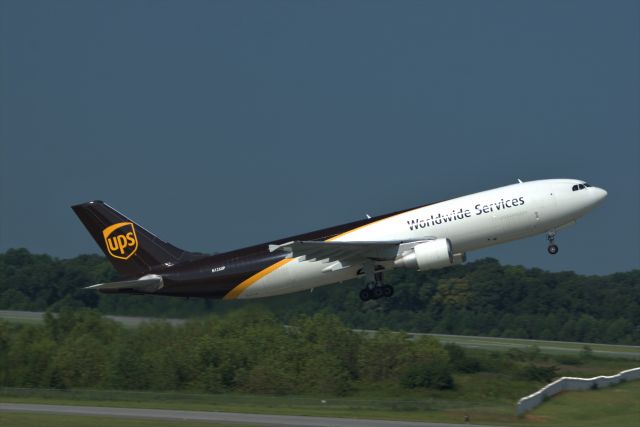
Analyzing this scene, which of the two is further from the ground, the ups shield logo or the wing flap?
the ups shield logo

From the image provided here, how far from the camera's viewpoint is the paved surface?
45.6 m

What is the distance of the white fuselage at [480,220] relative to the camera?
56.1m

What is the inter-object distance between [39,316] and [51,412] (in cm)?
6031

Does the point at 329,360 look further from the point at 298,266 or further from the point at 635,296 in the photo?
the point at 635,296

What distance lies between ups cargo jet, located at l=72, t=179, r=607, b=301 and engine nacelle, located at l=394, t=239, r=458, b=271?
1.9 inches

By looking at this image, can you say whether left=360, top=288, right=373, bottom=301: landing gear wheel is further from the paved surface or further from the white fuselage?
the paved surface

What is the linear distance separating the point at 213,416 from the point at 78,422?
5.83m

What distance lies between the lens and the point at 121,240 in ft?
205

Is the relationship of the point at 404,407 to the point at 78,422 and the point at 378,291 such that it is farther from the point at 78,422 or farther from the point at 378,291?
the point at 78,422

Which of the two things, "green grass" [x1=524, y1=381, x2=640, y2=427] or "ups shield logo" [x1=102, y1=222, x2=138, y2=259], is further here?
"ups shield logo" [x1=102, y1=222, x2=138, y2=259]

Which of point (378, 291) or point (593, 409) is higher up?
point (378, 291)

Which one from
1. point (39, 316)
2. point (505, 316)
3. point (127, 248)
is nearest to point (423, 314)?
point (505, 316)

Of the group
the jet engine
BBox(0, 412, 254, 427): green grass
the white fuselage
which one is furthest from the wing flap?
BBox(0, 412, 254, 427): green grass

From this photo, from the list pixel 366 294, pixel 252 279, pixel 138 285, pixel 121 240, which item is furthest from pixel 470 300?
pixel 138 285
